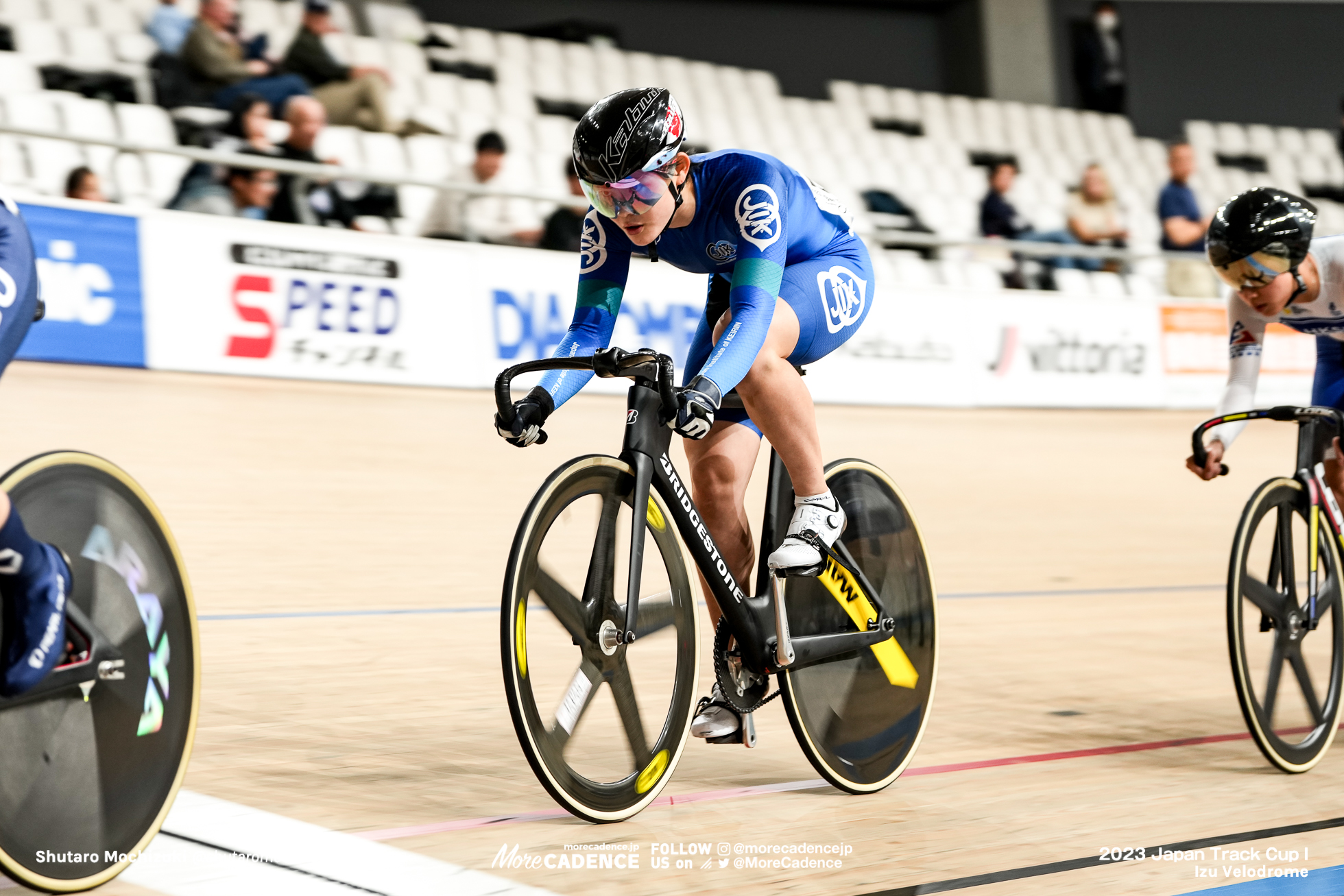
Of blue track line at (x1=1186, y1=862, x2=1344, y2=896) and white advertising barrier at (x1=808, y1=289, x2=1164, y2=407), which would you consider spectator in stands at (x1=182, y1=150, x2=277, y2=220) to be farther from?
blue track line at (x1=1186, y1=862, x2=1344, y2=896)

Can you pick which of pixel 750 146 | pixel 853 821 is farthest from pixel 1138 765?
pixel 750 146

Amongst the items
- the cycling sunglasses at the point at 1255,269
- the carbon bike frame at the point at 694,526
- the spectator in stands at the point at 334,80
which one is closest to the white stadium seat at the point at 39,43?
the spectator in stands at the point at 334,80

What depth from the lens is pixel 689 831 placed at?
2619 millimetres

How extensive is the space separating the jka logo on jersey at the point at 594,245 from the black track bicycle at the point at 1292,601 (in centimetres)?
155

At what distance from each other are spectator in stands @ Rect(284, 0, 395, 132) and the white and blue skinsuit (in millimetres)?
6659

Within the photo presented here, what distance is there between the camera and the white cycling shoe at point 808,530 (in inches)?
111

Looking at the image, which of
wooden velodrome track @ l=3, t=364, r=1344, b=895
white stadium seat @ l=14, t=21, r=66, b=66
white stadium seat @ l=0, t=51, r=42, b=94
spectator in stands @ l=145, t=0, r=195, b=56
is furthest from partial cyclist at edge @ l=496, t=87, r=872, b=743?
white stadium seat @ l=14, t=21, r=66, b=66

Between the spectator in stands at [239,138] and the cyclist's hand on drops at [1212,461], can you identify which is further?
the spectator in stands at [239,138]

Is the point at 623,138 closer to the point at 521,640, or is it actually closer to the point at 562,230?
the point at 521,640

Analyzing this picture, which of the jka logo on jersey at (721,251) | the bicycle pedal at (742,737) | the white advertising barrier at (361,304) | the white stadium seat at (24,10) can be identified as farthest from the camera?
the white stadium seat at (24,10)

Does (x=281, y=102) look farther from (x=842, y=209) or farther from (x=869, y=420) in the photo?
(x=842, y=209)

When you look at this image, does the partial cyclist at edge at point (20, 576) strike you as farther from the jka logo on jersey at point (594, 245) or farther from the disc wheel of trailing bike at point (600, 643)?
the jka logo on jersey at point (594, 245)

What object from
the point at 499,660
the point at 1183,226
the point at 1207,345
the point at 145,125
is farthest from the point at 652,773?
the point at 1183,226

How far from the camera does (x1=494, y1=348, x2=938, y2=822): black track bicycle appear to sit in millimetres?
2502
